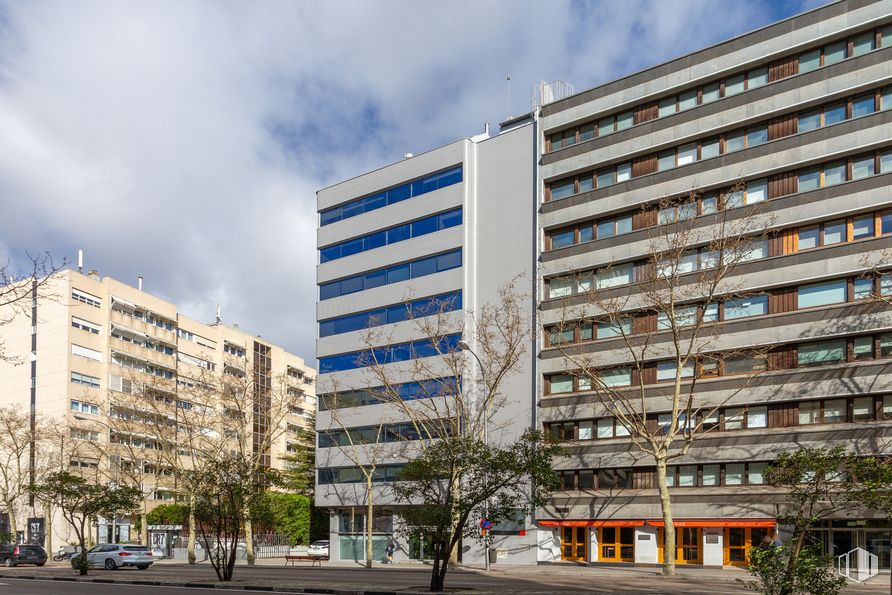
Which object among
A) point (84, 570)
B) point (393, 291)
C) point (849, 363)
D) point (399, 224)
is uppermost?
point (399, 224)

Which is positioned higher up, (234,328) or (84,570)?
(234,328)

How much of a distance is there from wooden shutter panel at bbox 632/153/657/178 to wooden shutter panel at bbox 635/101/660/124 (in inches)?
82.7

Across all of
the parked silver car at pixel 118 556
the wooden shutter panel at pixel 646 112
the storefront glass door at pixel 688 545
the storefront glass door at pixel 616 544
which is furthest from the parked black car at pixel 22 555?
the wooden shutter panel at pixel 646 112

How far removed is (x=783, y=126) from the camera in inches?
1748

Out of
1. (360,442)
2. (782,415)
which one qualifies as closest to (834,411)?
(782,415)

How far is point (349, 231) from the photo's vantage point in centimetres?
6462

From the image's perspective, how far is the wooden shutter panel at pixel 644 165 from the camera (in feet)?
161

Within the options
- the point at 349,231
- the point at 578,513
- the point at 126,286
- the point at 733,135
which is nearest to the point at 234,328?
the point at 126,286

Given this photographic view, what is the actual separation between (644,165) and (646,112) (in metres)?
2.98

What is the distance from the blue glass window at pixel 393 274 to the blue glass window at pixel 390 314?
1775 mm

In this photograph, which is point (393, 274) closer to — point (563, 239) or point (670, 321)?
point (563, 239)

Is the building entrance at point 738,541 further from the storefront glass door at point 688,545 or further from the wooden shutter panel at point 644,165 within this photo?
the wooden shutter panel at point 644,165

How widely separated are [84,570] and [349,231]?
31.2 m

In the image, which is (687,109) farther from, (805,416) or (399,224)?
(399,224)
